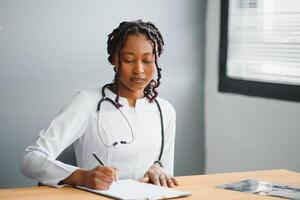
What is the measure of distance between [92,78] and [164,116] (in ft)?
3.60

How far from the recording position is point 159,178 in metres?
2.16

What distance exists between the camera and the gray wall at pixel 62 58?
3182mm

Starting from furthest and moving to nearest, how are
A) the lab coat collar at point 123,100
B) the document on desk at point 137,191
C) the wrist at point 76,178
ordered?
the lab coat collar at point 123,100, the wrist at point 76,178, the document on desk at point 137,191

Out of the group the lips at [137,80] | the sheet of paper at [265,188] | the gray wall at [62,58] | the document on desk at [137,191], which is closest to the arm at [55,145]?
the document on desk at [137,191]

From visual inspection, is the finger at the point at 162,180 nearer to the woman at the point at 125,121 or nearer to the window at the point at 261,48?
the woman at the point at 125,121

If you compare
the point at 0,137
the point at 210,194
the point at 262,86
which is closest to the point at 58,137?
the point at 210,194

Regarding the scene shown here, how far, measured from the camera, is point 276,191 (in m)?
2.06

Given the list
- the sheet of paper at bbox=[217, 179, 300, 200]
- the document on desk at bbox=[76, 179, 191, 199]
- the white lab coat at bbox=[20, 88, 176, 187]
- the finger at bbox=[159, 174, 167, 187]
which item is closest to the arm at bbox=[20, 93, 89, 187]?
the white lab coat at bbox=[20, 88, 176, 187]

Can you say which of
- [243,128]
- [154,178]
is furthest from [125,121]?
[243,128]

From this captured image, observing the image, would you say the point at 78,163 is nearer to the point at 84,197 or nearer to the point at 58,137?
the point at 58,137

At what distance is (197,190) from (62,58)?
5.13ft

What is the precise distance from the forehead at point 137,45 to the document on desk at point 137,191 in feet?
1.70

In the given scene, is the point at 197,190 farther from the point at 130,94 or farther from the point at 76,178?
the point at 130,94

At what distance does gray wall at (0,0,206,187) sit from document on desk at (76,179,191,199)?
1320mm
